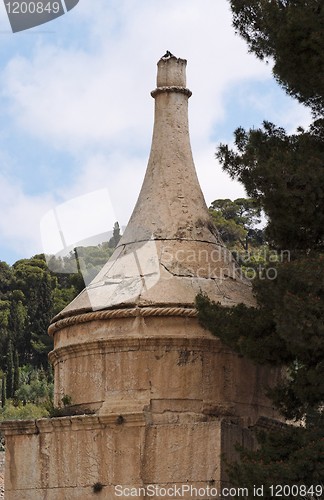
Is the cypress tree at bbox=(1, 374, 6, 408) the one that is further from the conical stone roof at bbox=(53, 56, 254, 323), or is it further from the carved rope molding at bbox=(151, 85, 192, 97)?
the carved rope molding at bbox=(151, 85, 192, 97)

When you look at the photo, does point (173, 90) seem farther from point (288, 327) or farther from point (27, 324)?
point (27, 324)

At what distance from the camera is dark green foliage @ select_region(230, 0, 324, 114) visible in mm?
8477

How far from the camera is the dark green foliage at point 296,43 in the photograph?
27.8ft

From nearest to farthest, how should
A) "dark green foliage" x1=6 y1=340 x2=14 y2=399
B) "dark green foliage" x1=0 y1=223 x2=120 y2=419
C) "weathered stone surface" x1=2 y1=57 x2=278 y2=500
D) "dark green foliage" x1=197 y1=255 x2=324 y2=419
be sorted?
"dark green foliage" x1=197 y1=255 x2=324 y2=419
"weathered stone surface" x1=2 y1=57 x2=278 y2=500
"dark green foliage" x1=0 y1=223 x2=120 y2=419
"dark green foliage" x1=6 y1=340 x2=14 y2=399

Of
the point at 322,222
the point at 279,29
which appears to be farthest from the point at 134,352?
the point at 279,29

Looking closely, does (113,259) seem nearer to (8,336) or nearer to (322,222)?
(322,222)

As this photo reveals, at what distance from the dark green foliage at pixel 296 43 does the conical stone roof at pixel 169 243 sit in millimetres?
1501

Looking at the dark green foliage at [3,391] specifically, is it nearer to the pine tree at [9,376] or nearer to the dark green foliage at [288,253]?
the pine tree at [9,376]

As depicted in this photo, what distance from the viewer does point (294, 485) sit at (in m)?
7.67

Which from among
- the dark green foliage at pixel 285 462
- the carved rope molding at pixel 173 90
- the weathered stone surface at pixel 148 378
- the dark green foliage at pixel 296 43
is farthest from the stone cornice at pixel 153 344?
the carved rope molding at pixel 173 90

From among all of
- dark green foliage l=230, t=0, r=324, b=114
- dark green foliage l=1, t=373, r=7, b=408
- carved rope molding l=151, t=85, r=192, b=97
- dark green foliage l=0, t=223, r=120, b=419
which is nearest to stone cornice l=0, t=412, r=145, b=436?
dark green foliage l=230, t=0, r=324, b=114

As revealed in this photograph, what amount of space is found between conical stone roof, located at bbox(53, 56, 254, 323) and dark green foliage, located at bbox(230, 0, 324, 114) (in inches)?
59.1

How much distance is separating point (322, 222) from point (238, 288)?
1.48 meters

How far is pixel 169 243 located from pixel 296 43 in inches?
91.6
